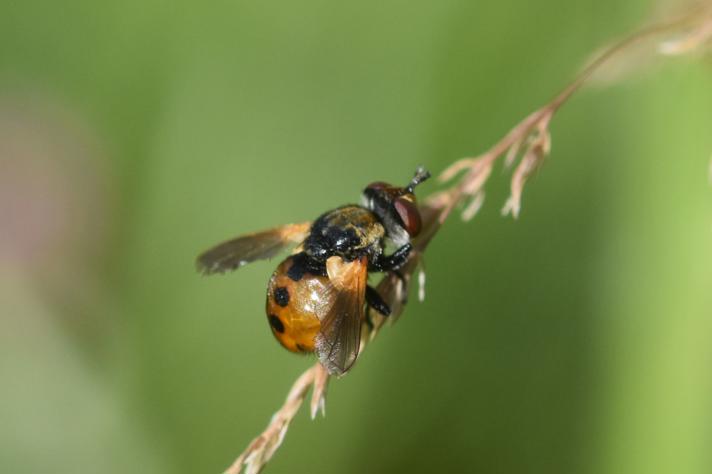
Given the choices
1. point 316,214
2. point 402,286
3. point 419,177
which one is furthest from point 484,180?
point 316,214

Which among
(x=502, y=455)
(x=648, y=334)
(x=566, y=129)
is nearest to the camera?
(x=648, y=334)

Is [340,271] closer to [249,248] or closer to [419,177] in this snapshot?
[419,177]

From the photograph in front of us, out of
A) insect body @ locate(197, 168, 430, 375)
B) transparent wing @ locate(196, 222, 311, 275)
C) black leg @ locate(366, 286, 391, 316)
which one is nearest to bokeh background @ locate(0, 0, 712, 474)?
transparent wing @ locate(196, 222, 311, 275)

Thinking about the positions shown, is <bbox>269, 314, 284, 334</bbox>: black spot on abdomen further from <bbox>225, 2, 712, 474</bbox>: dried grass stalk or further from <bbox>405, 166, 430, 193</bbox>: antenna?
<bbox>405, 166, 430, 193</bbox>: antenna

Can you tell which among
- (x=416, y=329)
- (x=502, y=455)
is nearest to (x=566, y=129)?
(x=416, y=329)

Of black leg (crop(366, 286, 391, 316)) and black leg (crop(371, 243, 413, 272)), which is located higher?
black leg (crop(371, 243, 413, 272))

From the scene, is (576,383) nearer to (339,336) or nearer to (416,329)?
(416,329)
